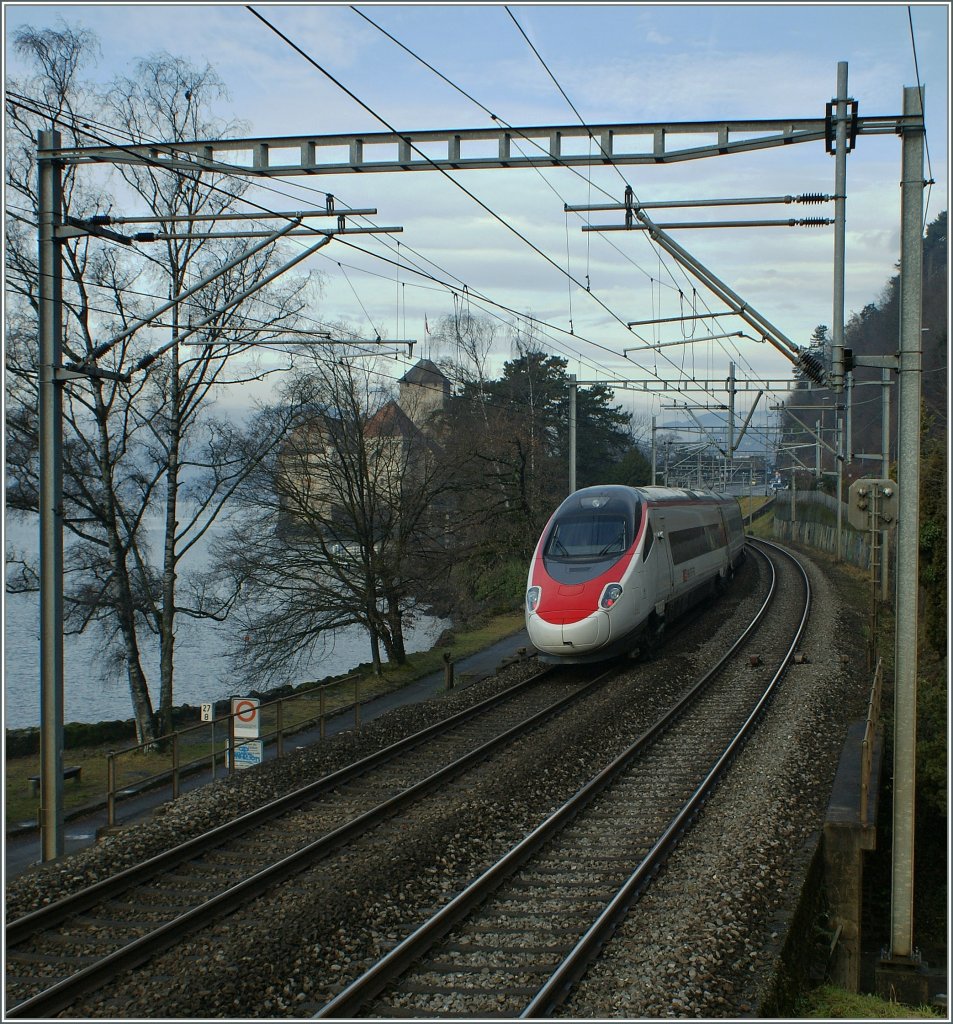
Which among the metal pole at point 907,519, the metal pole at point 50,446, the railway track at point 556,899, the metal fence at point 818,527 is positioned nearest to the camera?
the railway track at point 556,899

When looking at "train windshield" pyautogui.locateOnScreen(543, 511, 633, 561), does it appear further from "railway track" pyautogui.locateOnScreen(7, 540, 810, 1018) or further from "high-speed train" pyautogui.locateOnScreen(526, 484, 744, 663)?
"railway track" pyautogui.locateOnScreen(7, 540, 810, 1018)

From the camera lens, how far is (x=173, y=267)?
22.1 m

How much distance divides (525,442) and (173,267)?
17.1 m

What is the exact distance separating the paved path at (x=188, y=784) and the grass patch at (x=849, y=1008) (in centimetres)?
686

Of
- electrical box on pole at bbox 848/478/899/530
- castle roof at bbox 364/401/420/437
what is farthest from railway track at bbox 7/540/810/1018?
castle roof at bbox 364/401/420/437

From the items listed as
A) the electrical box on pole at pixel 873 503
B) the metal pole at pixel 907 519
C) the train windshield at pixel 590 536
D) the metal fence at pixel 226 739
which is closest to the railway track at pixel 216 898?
the metal pole at pixel 907 519

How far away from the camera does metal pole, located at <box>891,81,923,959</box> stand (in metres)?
8.37

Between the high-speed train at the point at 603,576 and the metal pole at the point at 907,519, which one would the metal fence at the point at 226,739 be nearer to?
the high-speed train at the point at 603,576

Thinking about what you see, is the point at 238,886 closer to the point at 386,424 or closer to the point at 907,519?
the point at 907,519

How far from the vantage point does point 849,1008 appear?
756 cm

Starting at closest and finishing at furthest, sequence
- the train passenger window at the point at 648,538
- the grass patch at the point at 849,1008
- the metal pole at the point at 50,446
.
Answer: the grass patch at the point at 849,1008 < the metal pole at the point at 50,446 < the train passenger window at the point at 648,538

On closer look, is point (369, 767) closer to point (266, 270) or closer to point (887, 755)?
point (887, 755)

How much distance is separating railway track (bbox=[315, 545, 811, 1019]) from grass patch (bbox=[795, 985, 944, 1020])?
1.48m

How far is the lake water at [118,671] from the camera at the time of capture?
27.7 m
